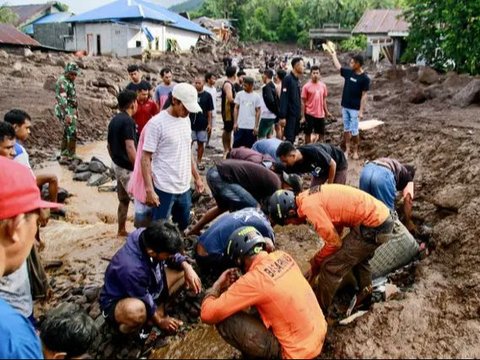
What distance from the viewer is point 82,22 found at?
117 ft

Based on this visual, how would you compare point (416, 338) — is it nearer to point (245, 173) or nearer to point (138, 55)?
point (245, 173)

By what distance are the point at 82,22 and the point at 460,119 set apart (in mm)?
32981

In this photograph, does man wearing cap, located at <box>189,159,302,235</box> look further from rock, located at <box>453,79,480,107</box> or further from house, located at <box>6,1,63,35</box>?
house, located at <box>6,1,63,35</box>

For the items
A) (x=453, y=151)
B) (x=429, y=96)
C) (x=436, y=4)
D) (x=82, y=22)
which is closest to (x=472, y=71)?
(x=429, y=96)

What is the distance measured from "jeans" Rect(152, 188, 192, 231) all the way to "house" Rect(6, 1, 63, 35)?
44.0m

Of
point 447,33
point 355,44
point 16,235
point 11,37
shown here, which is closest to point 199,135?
point 16,235

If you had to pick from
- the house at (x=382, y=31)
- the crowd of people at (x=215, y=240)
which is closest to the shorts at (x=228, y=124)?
the crowd of people at (x=215, y=240)

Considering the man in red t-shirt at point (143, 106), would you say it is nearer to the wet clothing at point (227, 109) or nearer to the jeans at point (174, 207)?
the jeans at point (174, 207)

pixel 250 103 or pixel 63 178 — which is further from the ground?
pixel 250 103

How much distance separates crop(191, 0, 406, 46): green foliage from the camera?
2165 inches

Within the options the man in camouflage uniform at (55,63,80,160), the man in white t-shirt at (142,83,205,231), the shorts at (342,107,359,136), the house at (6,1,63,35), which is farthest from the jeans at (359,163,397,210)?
the house at (6,1,63,35)

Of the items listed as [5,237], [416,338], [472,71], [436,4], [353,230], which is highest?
[436,4]

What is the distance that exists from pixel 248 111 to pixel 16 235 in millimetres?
7277

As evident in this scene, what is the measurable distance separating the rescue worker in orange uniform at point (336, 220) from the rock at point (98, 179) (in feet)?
16.4
